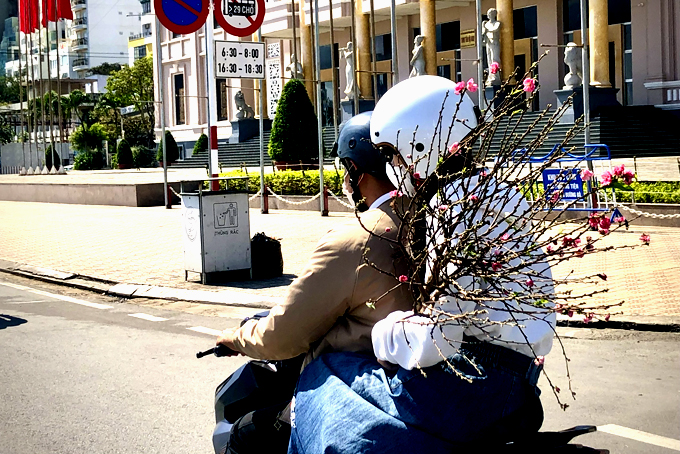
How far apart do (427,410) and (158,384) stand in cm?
448

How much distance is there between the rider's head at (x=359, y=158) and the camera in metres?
3.04

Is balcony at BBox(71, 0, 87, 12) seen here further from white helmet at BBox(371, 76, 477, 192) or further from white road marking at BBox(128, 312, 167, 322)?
white helmet at BBox(371, 76, 477, 192)

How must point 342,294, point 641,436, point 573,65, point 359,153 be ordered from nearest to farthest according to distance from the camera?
point 342,294 < point 359,153 < point 641,436 < point 573,65

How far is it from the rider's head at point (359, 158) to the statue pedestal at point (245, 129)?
41.7 m

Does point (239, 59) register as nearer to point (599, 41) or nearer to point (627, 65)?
point (599, 41)

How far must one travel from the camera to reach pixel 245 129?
147ft

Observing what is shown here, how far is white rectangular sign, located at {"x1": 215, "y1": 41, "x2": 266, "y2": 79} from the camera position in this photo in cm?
1806

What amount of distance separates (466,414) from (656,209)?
49.2ft

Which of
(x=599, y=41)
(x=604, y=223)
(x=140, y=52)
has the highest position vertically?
(x=140, y=52)

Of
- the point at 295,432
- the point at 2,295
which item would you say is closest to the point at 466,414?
the point at 295,432

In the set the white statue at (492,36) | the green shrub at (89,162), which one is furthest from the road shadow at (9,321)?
the green shrub at (89,162)

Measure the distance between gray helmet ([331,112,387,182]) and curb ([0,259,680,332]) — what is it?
4.52 meters

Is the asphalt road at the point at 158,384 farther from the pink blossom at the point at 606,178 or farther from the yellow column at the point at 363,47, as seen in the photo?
the yellow column at the point at 363,47

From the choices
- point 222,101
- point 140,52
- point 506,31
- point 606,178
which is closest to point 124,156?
point 222,101
